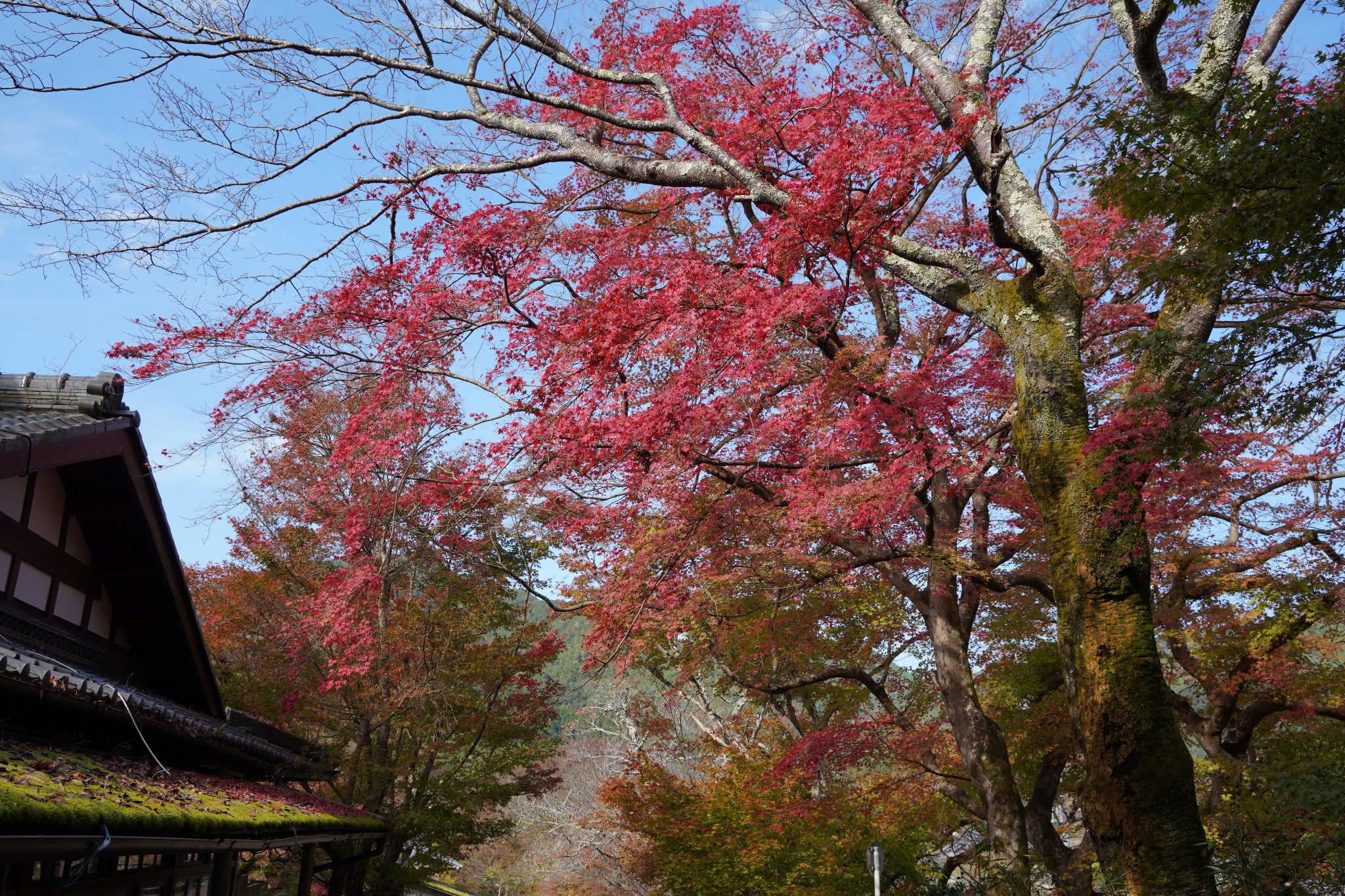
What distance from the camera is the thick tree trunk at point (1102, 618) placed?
5.43 m

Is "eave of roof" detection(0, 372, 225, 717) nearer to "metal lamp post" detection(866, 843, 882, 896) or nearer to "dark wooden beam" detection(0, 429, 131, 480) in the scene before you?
"dark wooden beam" detection(0, 429, 131, 480)

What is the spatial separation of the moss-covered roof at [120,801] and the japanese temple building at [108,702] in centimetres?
2

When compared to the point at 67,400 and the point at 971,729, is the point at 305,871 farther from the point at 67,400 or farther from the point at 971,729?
the point at 971,729

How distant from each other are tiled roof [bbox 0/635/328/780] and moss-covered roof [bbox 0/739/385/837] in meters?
0.33

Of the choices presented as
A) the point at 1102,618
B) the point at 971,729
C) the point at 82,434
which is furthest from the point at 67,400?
the point at 971,729

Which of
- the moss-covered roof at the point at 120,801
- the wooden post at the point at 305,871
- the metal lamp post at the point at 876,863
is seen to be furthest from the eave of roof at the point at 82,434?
the metal lamp post at the point at 876,863

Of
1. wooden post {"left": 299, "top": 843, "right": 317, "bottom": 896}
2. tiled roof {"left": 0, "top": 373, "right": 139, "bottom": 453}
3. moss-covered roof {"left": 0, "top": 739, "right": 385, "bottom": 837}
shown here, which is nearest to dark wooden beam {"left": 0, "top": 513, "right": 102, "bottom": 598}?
tiled roof {"left": 0, "top": 373, "right": 139, "bottom": 453}

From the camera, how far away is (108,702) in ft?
18.6

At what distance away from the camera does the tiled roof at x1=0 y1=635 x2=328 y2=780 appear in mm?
4770

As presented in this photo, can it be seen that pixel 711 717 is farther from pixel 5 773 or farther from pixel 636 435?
pixel 5 773

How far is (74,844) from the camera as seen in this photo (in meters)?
4.17

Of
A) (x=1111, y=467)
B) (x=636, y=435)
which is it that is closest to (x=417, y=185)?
(x=636, y=435)

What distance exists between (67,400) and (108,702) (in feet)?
9.39

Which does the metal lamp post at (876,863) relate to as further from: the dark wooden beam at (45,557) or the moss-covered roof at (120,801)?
the dark wooden beam at (45,557)
